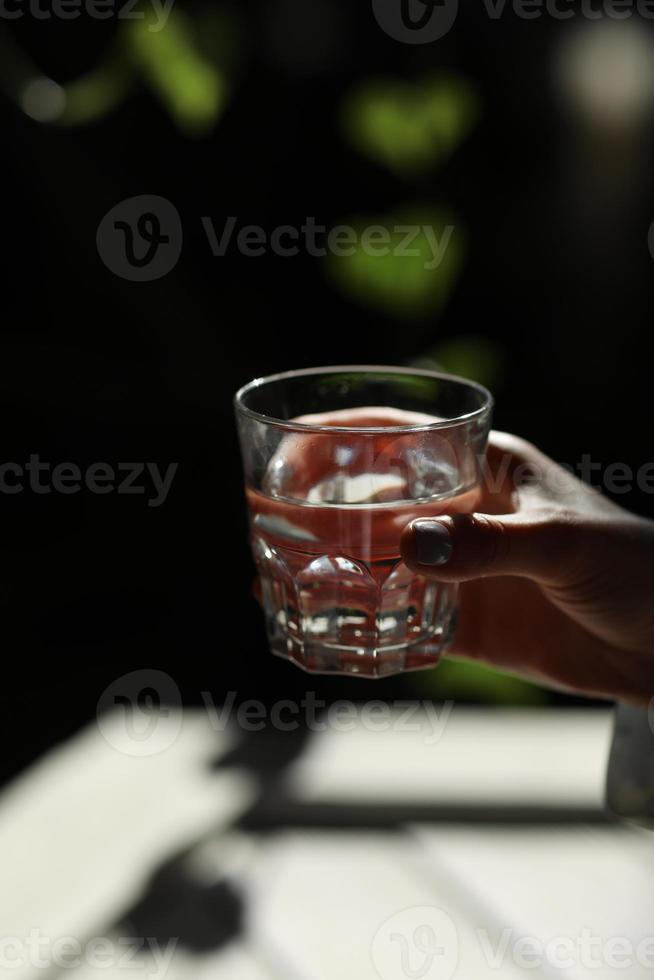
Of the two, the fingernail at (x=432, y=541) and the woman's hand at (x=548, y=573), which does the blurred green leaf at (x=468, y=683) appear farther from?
the fingernail at (x=432, y=541)

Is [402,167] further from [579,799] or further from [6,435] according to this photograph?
[6,435]

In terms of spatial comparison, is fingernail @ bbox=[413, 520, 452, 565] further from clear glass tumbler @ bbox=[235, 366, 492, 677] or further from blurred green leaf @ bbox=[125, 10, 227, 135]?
blurred green leaf @ bbox=[125, 10, 227, 135]

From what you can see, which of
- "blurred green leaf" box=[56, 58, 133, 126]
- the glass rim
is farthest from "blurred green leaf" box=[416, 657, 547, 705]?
"blurred green leaf" box=[56, 58, 133, 126]

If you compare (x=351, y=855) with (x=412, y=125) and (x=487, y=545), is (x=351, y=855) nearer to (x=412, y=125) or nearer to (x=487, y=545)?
(x=487, y=545)

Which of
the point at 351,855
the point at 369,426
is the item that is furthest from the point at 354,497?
the point at 351,855

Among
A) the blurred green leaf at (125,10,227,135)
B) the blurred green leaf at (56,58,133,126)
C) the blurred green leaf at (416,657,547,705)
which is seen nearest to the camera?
the blurred green leaf at (125,10,227,135)

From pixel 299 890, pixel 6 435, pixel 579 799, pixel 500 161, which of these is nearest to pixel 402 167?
pixel 500 161

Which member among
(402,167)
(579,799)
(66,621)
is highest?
(402,167)
